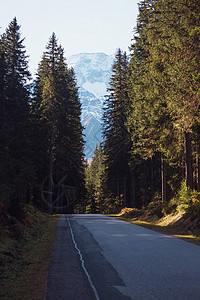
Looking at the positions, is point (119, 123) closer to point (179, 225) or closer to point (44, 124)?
point (44, 124)

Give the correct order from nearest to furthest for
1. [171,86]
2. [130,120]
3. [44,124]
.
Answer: [171,86], [130,120], [44,124]

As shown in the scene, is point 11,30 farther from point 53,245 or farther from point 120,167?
point 53,245

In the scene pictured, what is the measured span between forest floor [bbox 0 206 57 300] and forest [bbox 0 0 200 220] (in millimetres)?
1769

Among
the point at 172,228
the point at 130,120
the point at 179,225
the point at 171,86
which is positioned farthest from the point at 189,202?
the point at 130,120

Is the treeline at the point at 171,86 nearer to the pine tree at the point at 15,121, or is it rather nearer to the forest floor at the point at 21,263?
the pine tree at the point at 15,121

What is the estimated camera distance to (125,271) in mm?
8398

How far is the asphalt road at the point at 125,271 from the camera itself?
656 centimetres

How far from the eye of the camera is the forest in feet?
62.8

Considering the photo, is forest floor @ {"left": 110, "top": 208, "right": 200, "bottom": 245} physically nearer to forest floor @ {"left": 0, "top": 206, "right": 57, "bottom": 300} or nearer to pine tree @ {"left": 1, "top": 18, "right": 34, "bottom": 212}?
forest floor @ {"left": 0, "top": 206, "right": 57, "bottom": 300}

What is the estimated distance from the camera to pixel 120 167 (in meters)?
44.3

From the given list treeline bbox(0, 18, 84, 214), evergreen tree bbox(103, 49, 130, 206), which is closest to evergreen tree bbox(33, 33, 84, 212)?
treeline bbox(0, 18, 84, 214)

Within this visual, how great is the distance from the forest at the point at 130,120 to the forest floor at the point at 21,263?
1769 millimetres

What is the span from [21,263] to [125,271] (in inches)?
148

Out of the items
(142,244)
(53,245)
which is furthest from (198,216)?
(53,245)
